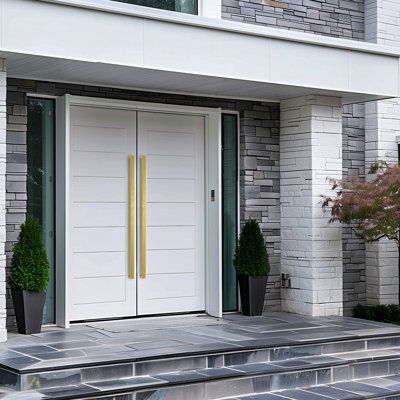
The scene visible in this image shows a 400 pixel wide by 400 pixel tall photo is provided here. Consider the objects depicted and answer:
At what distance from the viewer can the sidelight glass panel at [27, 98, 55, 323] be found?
868 cm

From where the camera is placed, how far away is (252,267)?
9547 mm

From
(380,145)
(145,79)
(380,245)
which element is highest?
(145,79)

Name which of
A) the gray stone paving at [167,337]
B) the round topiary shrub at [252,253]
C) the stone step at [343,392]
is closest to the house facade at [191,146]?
Result: the round topiary shrub at [252,253]

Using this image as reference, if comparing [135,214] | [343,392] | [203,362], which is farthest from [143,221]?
[343,392]

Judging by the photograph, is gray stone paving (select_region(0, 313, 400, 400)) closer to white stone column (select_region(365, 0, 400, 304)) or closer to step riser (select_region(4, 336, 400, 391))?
step riser (select_region(4, 336, 400, 391))

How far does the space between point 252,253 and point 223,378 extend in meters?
2.86

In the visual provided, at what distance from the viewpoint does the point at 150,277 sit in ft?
30.7

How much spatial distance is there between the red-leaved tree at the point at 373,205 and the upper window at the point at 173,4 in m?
2.75

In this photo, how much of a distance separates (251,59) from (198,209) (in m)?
2.03

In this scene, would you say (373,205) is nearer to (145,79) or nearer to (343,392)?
(343,392)

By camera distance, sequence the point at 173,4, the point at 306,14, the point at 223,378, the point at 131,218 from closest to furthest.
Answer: the point at 223,378 → the point at 131,218 → the point at 173,4 → the point at 306,14

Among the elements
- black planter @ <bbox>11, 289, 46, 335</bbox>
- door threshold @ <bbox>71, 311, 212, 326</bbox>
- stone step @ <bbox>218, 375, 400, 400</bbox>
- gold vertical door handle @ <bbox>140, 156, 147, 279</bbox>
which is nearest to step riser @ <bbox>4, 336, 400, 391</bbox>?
stone step @ <bbox>218, 375, 400, 400</bbox>

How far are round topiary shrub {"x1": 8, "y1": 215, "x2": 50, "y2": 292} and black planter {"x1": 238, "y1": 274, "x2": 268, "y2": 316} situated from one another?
252cm

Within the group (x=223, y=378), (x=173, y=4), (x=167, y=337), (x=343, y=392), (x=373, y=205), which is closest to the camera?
(x=223, y=378)
